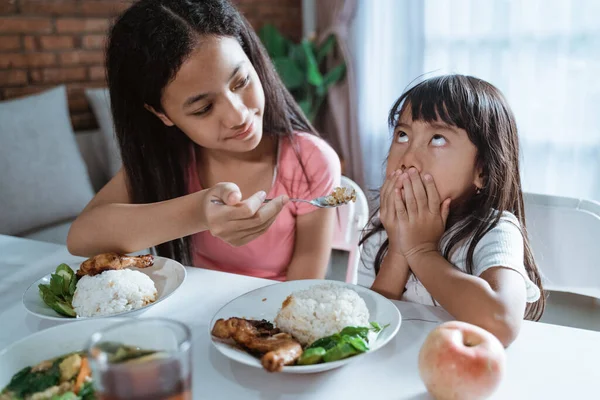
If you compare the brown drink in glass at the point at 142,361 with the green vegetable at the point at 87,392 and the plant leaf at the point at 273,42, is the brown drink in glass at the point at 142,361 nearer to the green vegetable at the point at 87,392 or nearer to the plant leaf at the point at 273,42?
the green vegetable at the point at 87,392

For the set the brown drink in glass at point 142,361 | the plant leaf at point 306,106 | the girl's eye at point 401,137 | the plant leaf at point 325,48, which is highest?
the plant leaf at point 325,48

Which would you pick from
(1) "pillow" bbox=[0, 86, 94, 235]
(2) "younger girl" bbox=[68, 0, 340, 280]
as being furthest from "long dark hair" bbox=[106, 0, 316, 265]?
(1) "pillow" bbox=[0, 86, 94, 235]

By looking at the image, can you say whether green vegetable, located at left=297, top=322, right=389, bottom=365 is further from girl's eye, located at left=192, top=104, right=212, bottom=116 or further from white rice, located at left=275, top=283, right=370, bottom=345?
girl's eye, located at left=192, top=104, right=212, bottom=116

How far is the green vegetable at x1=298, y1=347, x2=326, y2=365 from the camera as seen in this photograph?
0.69 metres

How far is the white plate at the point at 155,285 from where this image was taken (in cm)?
89

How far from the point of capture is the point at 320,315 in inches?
29.8

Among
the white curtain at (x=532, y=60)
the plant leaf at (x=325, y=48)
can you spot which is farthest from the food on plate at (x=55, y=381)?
the plant leaf at (x=325, y=48)

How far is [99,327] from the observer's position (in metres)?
0.76

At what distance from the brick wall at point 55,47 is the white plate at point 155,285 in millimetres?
1776

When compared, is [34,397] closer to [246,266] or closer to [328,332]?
[328,332]

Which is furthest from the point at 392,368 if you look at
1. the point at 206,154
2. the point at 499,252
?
the point at 206,154

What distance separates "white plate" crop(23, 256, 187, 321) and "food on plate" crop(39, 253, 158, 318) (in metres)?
0.01

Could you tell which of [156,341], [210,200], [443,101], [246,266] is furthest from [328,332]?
[246,266]

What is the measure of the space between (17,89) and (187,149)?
1.63 metres
